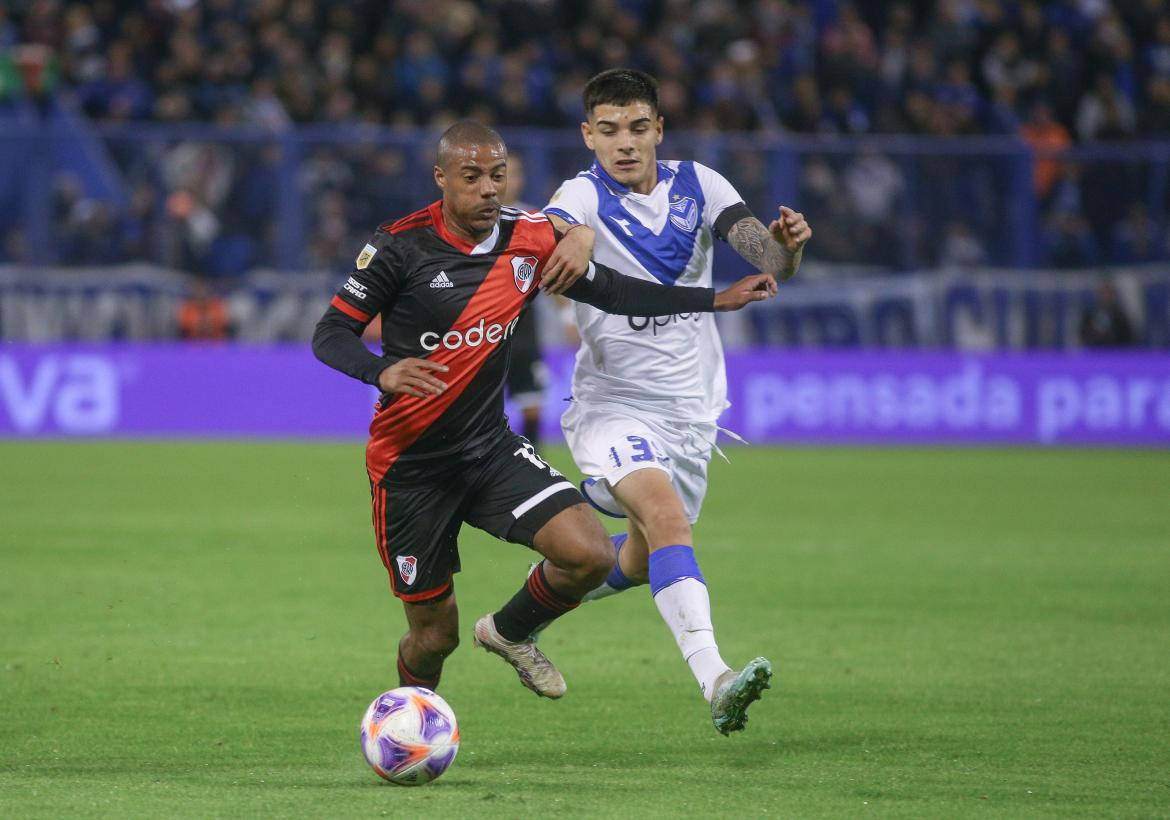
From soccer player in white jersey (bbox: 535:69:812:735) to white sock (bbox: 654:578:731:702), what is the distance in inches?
22.7

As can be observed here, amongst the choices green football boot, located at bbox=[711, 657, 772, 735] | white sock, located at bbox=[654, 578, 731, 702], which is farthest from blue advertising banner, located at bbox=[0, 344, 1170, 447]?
green football boot, located at bbox=[711, 657, 772, 735]

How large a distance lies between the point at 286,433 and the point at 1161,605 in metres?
11.5

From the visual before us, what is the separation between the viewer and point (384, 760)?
526 cm

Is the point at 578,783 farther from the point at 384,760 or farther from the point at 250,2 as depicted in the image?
the point at 250,2

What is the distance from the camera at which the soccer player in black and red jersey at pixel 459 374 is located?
231 inches

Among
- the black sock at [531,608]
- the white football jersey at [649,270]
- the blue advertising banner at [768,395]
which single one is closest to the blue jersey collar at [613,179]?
the white football jersey at [649,270]

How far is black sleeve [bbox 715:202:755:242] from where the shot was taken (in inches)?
265

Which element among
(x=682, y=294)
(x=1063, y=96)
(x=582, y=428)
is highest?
(x=1063, y=96)

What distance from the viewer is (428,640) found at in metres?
6.16

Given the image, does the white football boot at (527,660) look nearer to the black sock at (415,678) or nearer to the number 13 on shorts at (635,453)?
the black sock at (415,678)

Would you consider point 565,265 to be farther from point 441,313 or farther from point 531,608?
point 531,608

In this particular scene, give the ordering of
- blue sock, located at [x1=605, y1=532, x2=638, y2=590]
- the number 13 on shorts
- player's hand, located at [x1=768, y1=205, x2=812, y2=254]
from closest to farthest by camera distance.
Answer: player's hand, located at [x1=768, y1=205, x2=812, y2=254] → the number 13 on shorts → blue sock, located at [x1=605, y1=532, x2=638, y2=590]

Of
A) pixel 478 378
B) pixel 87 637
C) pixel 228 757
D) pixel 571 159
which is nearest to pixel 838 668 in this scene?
pixel 478 378

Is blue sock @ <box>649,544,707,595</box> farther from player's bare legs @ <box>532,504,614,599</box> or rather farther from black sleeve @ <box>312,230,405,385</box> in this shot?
black sleeve @ <box>312,230,405,385</box>
